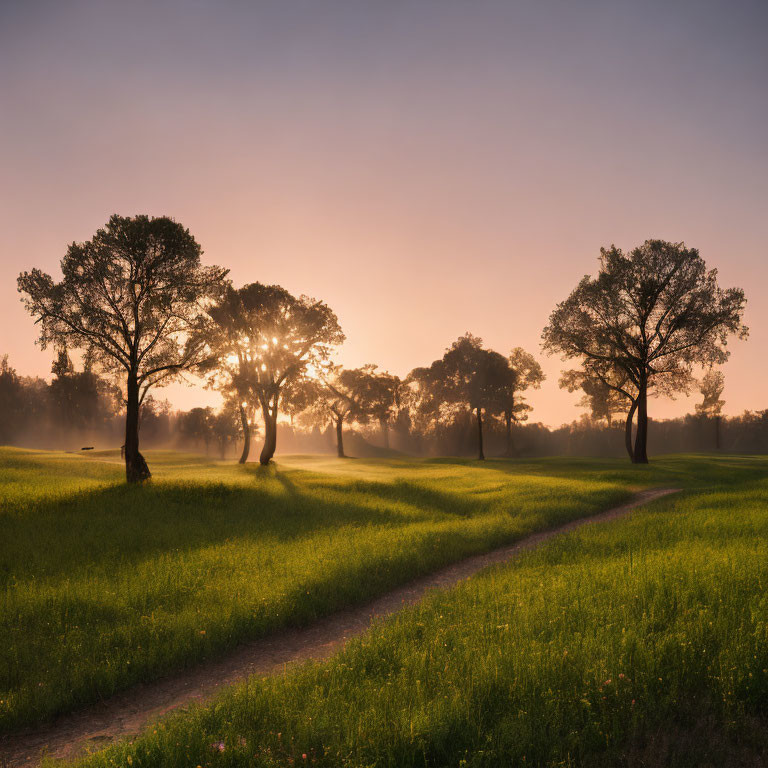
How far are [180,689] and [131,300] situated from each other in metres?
22.1

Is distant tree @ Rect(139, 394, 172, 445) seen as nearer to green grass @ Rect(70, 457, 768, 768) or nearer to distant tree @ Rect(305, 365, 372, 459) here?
distant tree @ Rect(305, 365, 372, 459)

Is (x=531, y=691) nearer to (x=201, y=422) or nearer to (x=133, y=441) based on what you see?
(x=133, y=441)

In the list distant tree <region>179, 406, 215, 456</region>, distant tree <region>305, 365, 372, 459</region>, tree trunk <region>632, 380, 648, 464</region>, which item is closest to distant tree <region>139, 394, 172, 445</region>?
distant tree <region>179, 406, 215, 456</region>

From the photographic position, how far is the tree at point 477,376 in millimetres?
65125

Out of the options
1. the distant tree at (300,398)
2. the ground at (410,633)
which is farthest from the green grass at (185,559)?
the distant tree at (300,398)

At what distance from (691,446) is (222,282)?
101441 mm

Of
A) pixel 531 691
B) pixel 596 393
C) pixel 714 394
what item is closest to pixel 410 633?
pixel 531 691

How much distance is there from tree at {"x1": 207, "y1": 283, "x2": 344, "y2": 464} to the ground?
23.6m

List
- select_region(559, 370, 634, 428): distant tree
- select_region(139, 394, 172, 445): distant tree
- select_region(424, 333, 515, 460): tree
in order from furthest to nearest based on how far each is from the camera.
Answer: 1. select_region(139, 394, 172, 445): distant tree
2. select_region(424, 333, 515, 460): tree
3. select_region(559, 370, 634, 428): distant tree

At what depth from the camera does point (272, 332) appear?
39469mm

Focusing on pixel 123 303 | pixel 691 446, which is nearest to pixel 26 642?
pixel 123 303

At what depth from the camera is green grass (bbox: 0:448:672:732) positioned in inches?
296

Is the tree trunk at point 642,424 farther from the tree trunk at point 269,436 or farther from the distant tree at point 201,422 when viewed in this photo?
the distant tree at point 201,422

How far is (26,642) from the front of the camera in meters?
7.76
